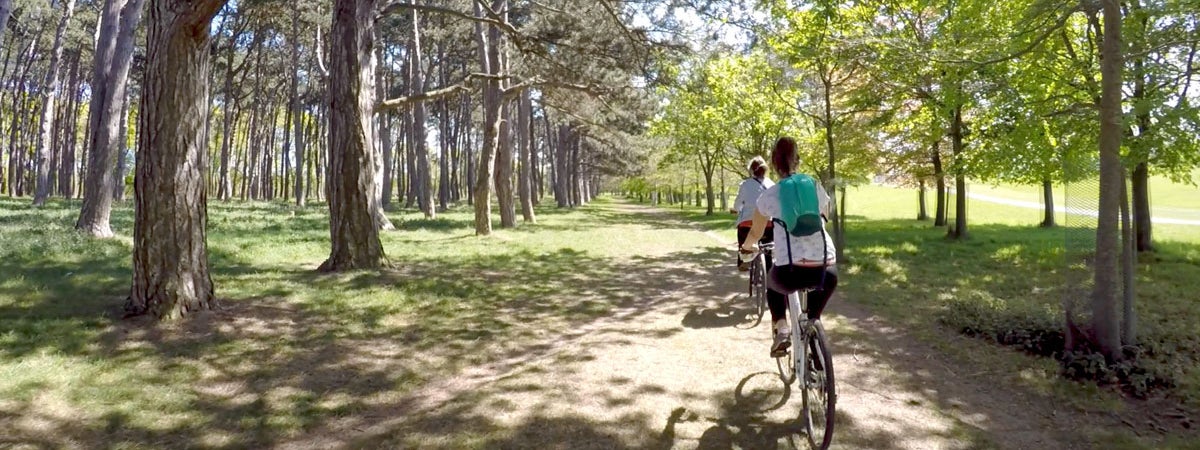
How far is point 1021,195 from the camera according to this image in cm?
5303

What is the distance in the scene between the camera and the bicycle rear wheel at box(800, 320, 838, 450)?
3.45 metres

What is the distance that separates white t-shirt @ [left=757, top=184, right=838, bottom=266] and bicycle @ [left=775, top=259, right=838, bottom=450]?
8.9 inches

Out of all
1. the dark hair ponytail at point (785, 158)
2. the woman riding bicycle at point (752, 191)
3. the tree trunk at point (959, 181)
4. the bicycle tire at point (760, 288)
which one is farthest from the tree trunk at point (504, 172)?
the dark hair ponytail at point (785, 158)

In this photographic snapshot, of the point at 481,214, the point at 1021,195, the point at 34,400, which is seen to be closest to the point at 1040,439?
the point at 34,400

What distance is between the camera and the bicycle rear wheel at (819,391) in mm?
3449

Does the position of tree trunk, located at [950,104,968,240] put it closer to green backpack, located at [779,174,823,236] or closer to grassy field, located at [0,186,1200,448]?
grassy field, located at [0,186,1200,448]

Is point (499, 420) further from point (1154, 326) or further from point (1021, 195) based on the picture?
point (1021, 195)

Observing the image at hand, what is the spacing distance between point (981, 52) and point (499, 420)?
275 inches

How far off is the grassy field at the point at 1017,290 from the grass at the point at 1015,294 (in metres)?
0.01

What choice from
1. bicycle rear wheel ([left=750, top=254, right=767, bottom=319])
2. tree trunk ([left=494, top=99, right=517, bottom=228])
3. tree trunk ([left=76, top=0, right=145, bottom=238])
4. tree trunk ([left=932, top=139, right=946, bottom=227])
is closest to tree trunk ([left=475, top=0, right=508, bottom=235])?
tree trunk ([left=494, top=99, right=517, bottom=228])

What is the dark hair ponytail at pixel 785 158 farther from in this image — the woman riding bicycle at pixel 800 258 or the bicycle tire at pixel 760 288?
the bicycle tire at pixel 760 288

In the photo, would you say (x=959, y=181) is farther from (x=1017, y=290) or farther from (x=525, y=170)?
(x=525, y=170)

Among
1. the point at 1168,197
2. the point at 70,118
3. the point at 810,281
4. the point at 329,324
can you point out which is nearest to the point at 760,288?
the point at 810,281

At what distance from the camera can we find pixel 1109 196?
5.53m
